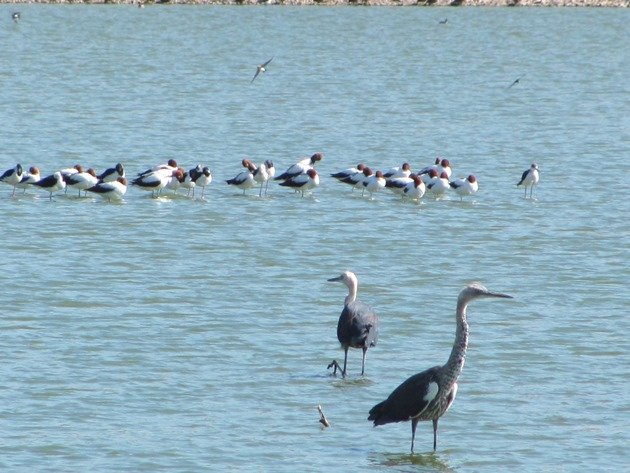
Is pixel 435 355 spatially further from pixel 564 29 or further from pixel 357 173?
pixel 564 29

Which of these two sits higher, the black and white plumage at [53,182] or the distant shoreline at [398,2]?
the distant shoreline at [398,2]

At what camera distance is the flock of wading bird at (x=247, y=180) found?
3092cm

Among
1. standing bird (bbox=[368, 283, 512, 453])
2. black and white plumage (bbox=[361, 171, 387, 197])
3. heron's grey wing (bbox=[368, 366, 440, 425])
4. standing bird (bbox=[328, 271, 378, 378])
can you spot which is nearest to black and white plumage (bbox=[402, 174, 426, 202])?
black and white plumage (bbox=[361, 171, 387, 197])

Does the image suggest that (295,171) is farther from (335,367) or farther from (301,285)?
(335,367)

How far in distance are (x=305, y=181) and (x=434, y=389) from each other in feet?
58.2

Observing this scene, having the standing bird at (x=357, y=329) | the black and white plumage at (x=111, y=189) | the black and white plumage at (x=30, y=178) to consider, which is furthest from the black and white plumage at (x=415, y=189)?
the standing bird at (x=357, y=329)

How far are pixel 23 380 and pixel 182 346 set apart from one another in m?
2.42

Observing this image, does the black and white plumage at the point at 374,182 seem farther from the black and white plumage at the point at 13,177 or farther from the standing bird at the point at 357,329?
the standing bird at the point at 357,329

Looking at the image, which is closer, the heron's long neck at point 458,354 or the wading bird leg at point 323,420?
the heron's long neck at point 458,354

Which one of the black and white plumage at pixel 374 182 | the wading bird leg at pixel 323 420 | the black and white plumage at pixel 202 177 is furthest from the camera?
the black and white plumage at pixel 374 182

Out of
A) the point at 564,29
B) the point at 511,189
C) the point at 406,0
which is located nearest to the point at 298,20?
the point at 406,0

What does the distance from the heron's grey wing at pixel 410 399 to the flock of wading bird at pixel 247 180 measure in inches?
659

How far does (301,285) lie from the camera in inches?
915

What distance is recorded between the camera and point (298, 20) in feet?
349
